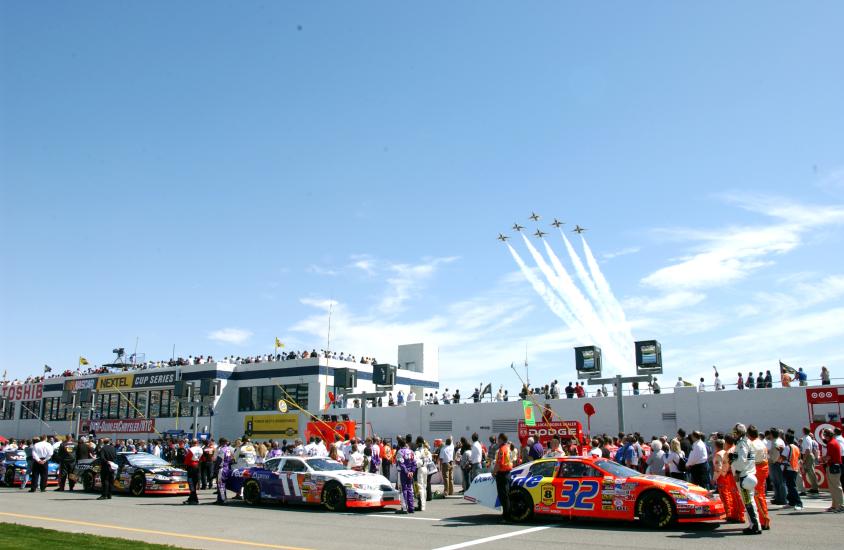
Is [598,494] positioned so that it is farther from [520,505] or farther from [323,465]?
[323,465]

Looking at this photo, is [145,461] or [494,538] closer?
[494,538]

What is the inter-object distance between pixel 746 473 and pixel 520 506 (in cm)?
408

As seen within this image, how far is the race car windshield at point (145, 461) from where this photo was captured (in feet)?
65.9

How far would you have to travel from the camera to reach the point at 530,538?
11.1 metres

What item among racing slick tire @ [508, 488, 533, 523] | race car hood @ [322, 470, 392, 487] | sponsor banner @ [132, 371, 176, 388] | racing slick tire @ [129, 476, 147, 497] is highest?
sponsor banner @ [132, 371, 176, 388]

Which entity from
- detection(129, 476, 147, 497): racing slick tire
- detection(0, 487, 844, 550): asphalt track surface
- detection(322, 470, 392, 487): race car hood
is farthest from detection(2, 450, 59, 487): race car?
detection(322, 470, 392, 487): race car hood

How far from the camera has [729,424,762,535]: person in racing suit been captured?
1110 centimetres

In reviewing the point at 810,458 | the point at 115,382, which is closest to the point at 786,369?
the point at 810,458

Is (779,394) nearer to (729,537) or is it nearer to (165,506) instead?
(729,537)

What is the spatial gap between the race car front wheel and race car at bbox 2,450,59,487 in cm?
1741

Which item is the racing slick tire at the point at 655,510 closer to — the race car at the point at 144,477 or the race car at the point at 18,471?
the race car at the point at 144,477

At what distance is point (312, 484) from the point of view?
53.1 feet

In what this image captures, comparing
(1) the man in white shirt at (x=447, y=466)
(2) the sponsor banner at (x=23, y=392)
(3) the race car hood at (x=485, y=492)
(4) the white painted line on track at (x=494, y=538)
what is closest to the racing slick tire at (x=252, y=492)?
(1) the man in white shirt at (x=447, y=466)

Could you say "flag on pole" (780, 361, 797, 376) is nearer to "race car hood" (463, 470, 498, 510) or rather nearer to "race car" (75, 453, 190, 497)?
"race car hood" (463, 470, 498, 510)
